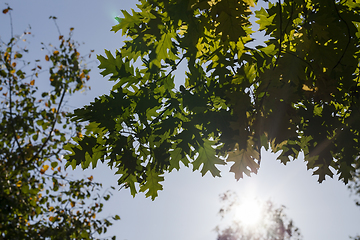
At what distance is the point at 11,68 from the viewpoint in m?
6.73

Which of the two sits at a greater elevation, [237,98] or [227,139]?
[237,98]

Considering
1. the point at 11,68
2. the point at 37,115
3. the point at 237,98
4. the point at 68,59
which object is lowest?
the point at 237,98

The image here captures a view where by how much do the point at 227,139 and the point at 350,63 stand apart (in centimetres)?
99

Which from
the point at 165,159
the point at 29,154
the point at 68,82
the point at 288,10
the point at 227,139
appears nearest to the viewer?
the point at 227,139

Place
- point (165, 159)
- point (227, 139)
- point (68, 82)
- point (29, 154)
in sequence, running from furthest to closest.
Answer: point (68, 82) < point (29, 154) < point (165, 159) < point (227, 139)

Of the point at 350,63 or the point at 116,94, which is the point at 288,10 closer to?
the point at 350,63

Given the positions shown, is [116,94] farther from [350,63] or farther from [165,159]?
[350,63]

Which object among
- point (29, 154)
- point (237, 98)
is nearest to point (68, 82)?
point (29, 154)

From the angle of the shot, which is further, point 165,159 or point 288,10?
point 165,159

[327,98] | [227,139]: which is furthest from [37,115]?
[327,98]

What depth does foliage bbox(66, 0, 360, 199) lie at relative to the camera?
178 cm

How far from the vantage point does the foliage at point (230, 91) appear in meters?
1.78

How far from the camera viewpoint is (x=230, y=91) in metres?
1.88

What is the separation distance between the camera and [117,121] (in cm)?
215
